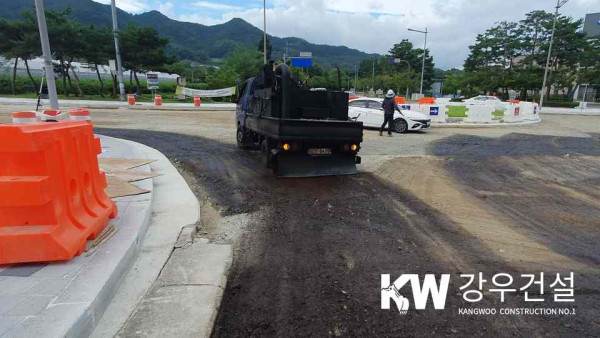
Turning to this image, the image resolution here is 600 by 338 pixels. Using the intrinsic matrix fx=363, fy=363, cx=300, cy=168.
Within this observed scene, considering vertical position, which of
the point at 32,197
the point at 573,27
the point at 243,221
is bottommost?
the point at 243,221

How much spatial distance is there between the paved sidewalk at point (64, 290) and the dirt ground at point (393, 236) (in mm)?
954

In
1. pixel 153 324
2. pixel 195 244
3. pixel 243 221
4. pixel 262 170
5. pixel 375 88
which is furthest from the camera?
pixel 375 88

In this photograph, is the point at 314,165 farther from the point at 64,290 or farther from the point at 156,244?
the point at 64,290

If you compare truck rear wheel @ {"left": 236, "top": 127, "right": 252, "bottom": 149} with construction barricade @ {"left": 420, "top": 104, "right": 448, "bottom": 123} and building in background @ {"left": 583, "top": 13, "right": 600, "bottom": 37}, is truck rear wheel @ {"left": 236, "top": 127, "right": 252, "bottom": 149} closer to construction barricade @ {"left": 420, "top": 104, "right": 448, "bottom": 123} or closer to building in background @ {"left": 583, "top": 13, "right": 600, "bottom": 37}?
construction barricade @ {"left": 420, "top": 104, "right": 448, "bottom": 123}

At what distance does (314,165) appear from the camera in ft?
24.6

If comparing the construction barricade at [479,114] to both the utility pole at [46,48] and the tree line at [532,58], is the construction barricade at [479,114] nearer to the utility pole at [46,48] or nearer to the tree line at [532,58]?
the utility pole at [46,48]

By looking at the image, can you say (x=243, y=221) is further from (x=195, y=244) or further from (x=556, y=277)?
(x=556, y=277)

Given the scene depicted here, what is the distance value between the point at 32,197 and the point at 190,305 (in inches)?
66.7

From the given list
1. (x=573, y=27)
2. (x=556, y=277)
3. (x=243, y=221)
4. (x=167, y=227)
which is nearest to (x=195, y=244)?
(x=167, y=227)

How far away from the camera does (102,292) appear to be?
2.89 metres

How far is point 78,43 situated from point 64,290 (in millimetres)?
41279

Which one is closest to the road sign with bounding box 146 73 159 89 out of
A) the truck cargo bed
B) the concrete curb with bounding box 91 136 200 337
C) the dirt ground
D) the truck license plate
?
the dirt ground

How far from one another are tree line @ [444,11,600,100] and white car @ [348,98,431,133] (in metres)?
41.7

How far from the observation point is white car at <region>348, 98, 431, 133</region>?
15.4m
